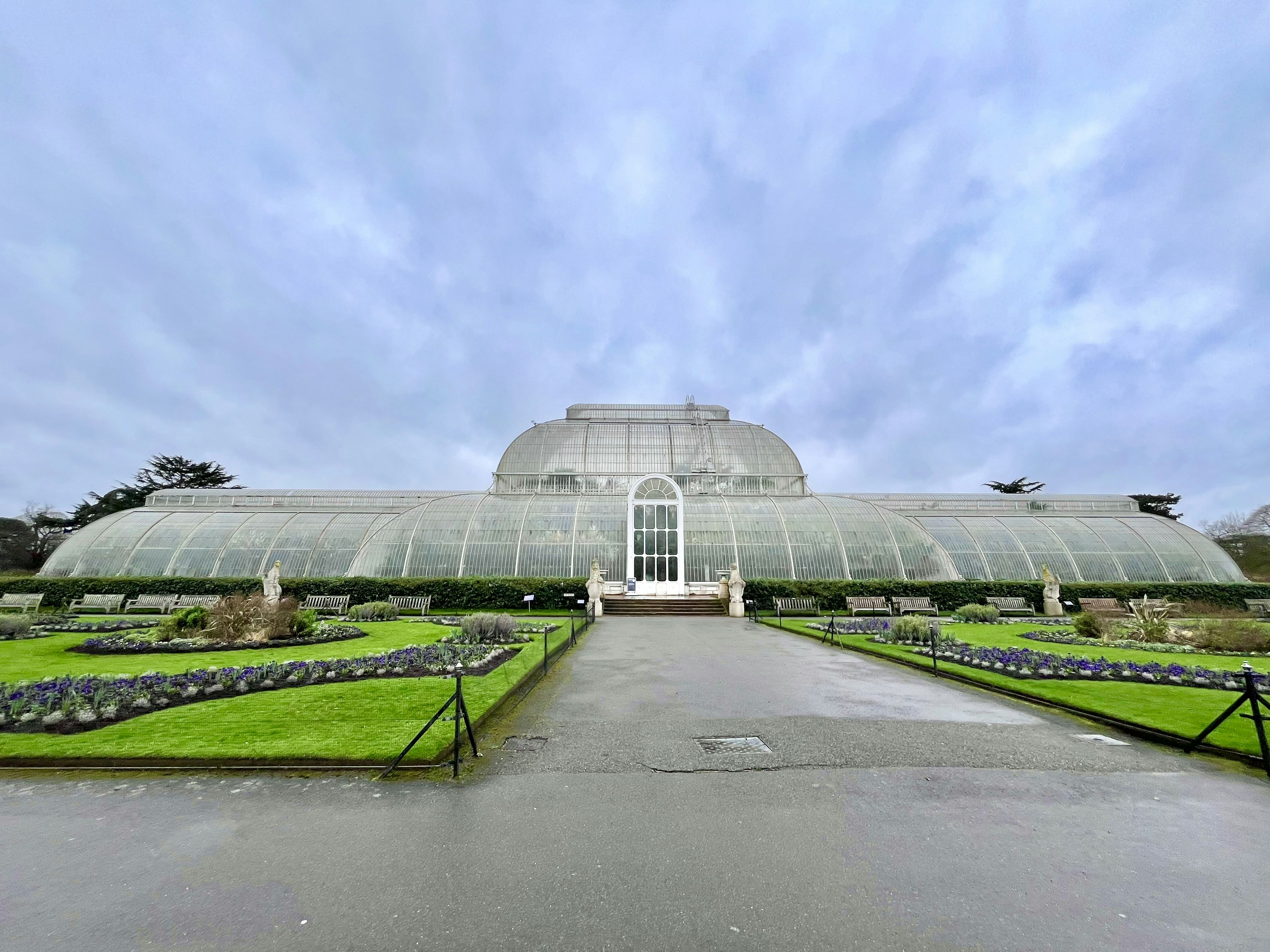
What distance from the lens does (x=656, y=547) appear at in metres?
35.8

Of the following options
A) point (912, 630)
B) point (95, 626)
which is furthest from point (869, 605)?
point (95, 626)

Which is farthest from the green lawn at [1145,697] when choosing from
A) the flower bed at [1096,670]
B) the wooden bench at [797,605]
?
the wooden bench at [797,605]

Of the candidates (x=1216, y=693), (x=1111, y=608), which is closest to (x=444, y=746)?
(x=1216, y=693)

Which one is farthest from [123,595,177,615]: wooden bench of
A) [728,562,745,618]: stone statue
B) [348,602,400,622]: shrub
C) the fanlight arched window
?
[728,562,745,618]: stone statue

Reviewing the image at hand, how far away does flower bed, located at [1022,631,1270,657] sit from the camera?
1677 centimetres

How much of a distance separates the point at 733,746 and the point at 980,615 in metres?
23.9

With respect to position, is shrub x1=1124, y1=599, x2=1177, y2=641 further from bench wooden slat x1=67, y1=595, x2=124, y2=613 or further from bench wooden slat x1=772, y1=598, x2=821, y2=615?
bench wooden slat x1=67, y1=595, x2=124, y2=613

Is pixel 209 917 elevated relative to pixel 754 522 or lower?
lower

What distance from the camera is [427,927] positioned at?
3.73 meters

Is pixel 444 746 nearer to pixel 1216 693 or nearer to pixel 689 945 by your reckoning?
pixel 689 945

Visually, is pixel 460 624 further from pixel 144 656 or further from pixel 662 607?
pixel 662 607

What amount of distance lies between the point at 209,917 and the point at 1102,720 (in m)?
12.1

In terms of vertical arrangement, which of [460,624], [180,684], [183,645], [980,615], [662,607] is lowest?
[180,684]

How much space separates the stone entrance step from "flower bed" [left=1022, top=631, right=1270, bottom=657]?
14960 mm
